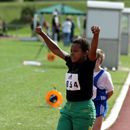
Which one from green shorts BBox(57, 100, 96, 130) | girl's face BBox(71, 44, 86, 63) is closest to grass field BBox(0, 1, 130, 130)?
green shorts BBox(57, 100, 96, 130)

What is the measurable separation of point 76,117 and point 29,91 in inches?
332

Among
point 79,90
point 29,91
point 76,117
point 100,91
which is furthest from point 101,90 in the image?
point 29,91

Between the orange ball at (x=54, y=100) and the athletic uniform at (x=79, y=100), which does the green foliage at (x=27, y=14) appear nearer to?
the orange ball at (x=54, y=100)

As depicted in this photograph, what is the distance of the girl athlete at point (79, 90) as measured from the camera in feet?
22.9

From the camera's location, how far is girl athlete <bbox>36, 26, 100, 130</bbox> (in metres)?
6.99

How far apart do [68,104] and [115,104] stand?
6803 millimetres

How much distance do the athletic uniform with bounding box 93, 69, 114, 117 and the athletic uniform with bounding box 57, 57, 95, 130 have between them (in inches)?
49.2

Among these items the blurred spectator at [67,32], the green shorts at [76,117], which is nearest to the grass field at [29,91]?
the green shorts at [76,117]

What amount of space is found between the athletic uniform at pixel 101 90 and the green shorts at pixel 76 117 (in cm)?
129

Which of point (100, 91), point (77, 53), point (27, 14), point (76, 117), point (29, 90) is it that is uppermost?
point (77, 53)

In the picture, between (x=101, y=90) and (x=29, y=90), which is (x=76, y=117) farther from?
(x=29, y=90)

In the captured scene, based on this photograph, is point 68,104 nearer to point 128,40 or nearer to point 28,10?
point 128,40

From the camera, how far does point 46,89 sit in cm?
1600

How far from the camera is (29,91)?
15.4m
